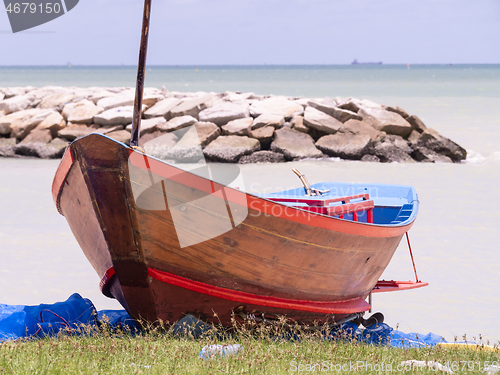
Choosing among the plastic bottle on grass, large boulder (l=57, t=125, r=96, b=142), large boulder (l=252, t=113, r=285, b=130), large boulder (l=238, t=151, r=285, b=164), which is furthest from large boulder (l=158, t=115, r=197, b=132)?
the plastic bottle on grass

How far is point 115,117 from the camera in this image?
55.6 feet

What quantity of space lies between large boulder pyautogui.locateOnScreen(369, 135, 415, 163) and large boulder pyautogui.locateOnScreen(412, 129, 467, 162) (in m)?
0.41

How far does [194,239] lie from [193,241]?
19 mm

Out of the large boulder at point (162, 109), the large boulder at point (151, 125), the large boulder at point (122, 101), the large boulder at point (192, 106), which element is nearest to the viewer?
the large boulder at point (151, 125)

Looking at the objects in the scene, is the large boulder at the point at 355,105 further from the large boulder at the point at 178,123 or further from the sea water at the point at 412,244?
the large boulder at the point at 178,123

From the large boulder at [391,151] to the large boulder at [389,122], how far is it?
0.54m

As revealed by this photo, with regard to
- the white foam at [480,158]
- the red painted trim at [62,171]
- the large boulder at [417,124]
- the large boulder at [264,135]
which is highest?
the red painted trim at [62,171]

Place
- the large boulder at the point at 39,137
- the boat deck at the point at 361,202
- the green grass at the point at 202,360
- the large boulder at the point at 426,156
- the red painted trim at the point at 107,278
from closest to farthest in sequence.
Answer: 1. the green grass at the point at 202,360
2. the red painted trim at the point at 107,278
3. the boat deck at the point at 361,202
4. the large boulder at the point at 426,156
5. the large boulder at the point at 39,137

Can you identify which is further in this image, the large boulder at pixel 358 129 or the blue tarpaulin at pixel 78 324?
the large boulder at pixel 358 129

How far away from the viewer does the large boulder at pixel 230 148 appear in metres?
15.2

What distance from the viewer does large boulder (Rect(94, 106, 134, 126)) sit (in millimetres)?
16984

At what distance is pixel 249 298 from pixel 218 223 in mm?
759

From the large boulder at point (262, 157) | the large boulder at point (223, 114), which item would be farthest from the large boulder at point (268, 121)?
the large boulder at point (262, 157)

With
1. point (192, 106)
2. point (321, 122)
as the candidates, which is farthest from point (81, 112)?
point (321, 122)
